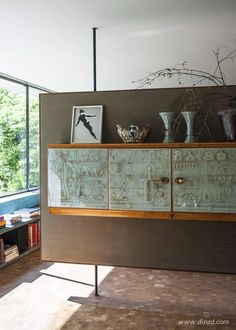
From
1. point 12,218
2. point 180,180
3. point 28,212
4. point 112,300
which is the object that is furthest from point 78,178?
point 28,212

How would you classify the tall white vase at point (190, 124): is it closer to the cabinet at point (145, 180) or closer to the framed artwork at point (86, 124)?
the cabinet at point (145, 180)

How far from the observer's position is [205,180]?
258 cm

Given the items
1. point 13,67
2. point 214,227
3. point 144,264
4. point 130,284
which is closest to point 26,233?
point 130,284

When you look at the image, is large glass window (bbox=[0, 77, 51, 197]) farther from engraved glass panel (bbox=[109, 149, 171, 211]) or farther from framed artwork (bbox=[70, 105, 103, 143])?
engraved glass panel (bbox=[109, 149, 171, 211])

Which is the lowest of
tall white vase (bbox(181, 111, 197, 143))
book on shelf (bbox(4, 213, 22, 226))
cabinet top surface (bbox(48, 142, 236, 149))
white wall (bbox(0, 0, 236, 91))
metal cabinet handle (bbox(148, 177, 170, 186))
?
book on shelf (bbox(4, 213, 22, 226))

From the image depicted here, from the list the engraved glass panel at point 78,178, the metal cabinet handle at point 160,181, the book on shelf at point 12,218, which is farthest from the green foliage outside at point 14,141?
the metal cabinet handle at point 160,181

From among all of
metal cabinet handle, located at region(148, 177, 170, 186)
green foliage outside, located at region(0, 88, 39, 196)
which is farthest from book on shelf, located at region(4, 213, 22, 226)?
metal cabinet handle, located at region(148, 177, 170, 186)

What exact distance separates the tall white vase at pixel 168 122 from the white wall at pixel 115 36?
78 centimetres

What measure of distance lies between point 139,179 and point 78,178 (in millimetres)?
485

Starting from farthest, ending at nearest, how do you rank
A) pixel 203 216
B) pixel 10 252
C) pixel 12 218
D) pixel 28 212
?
pixel 28 212 < pixel 12 218 < pixel 10 252 < pixel 203 216

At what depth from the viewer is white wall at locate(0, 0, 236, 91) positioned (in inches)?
107

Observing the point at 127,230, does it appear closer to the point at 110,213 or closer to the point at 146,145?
the point at 110,213

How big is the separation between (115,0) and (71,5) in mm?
335

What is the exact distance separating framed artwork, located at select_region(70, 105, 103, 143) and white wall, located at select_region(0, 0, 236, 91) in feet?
2.37
